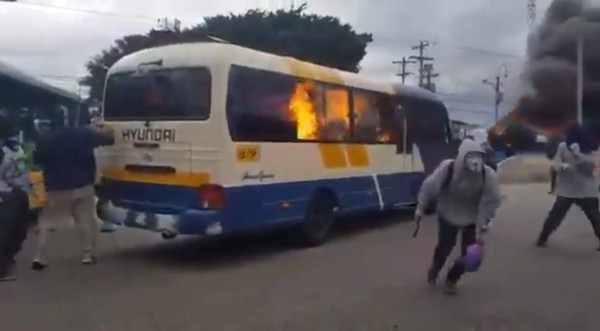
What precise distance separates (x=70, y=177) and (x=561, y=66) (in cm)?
3900

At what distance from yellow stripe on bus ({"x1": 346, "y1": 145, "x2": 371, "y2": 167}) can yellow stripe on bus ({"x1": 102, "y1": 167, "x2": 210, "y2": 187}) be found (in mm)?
3378

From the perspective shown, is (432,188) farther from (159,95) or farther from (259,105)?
(159,95)

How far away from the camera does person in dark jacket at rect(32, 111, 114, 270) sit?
8737mm

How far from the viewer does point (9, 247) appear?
332 inches

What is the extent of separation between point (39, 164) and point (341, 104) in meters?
4.66

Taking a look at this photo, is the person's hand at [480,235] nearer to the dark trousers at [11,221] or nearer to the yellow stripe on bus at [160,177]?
the yellow stripe on bus at [160,177]

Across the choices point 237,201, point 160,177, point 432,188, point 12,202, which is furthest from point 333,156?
point 12,202

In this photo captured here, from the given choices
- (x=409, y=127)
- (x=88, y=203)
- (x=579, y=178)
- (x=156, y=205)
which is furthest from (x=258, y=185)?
(x=409, y=127)

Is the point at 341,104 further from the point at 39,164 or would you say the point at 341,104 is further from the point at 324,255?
the point at 39,164

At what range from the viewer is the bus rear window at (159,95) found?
9.11 metres

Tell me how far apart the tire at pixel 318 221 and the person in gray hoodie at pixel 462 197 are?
328 centimetres

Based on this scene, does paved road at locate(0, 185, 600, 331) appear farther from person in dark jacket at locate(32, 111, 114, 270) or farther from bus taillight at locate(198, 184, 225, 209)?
bus taillight at locate(198, 184, 225, 209)

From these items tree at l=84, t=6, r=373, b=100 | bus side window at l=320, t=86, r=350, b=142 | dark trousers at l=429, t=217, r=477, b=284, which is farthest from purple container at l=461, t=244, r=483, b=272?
tree at l=84, t=6, r=373, b=100

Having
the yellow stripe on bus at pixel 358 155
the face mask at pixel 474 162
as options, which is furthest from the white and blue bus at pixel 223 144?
the face mask at pixel 474 162
